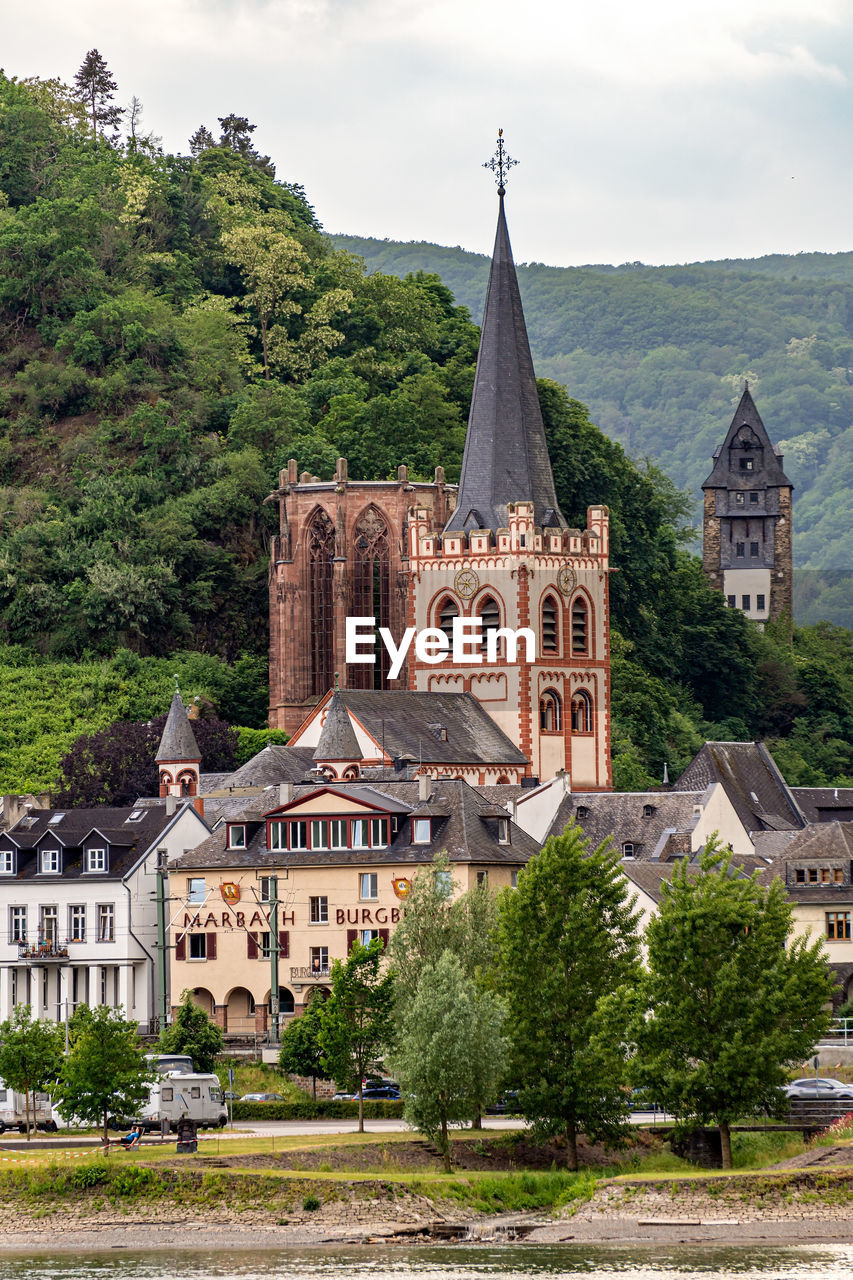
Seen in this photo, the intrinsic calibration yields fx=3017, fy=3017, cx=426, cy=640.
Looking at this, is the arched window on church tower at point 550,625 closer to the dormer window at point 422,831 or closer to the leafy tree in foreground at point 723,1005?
→ the dormer window at point 422,831

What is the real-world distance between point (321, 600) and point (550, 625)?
1777 cm

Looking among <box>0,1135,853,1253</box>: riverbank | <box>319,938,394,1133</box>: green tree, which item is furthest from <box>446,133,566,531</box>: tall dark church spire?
<box>0,1135,853,1253</box>: riverbank

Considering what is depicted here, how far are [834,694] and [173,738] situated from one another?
64.0m

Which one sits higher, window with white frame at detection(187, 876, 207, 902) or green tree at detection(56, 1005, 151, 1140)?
window with white frame at detection(187, 876, 207, 902)

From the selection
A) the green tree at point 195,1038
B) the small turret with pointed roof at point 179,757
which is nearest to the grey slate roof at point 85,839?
the green tree at point 195,1038

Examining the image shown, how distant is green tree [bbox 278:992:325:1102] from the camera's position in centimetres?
8862

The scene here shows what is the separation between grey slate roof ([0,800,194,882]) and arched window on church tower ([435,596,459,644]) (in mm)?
26904

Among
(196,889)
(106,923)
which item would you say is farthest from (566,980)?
(106,923)

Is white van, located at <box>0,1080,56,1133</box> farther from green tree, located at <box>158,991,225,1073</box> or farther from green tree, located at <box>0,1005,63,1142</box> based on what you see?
green tree, located at <box>158,991,225,1073</box>

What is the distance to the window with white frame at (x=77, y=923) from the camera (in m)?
103

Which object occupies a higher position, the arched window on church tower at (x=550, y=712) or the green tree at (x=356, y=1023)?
the arched window on church tower at (x=550, y=712)

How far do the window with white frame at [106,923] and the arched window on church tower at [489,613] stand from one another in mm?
32414

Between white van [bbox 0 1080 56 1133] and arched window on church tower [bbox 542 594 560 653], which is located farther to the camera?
arched window on church tower [bbox 542 594 560 653]

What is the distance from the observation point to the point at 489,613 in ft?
434
